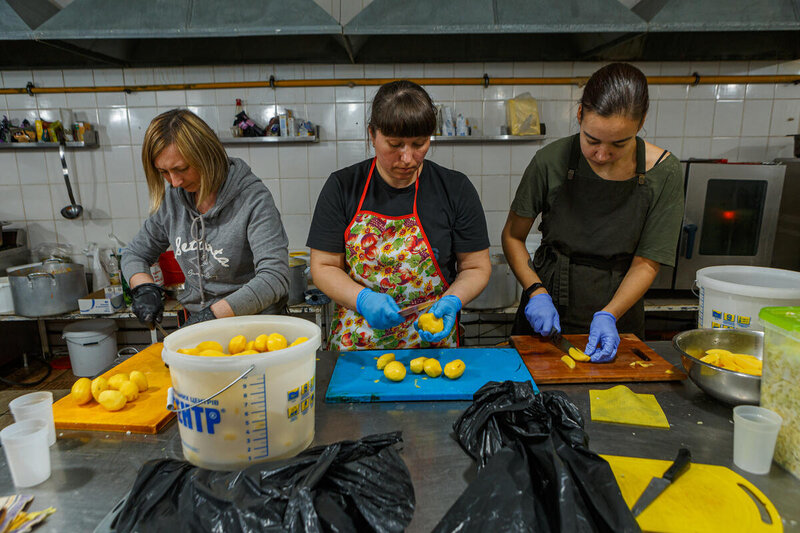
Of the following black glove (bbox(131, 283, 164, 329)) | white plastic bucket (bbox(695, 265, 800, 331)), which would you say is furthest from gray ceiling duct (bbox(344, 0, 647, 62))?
black glove (bbox(131, 283, 164, 329))

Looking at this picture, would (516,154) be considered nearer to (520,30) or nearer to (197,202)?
(520,30)

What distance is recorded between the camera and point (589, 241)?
205 cm

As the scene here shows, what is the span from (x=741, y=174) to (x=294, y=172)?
3182mm

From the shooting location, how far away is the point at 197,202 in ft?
6.28

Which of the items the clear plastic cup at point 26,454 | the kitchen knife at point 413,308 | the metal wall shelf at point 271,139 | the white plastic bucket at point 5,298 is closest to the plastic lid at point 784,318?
the kitchen knife at point 413,308

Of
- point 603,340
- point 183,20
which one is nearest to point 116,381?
point 603,340

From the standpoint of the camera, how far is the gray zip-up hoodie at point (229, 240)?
186 cm

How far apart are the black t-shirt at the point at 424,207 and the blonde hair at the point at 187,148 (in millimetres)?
419

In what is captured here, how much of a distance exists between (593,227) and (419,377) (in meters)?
1.06

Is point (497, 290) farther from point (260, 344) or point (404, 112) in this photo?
point (260, 344)

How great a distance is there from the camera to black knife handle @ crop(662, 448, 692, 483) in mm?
1024

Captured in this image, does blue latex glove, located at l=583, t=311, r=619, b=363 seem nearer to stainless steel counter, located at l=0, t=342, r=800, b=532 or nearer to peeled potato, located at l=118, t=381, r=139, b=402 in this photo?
stainless steel counter, located at l=0, t=342, r=800, b=532

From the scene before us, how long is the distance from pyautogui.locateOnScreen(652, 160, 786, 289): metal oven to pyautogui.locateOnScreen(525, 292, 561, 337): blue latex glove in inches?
77.5

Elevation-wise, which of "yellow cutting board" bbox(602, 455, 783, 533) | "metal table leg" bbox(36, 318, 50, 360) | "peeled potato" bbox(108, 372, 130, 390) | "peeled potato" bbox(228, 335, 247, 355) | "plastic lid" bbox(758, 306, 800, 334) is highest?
"plastic lid" bbox(758, 306, 800, 334)
